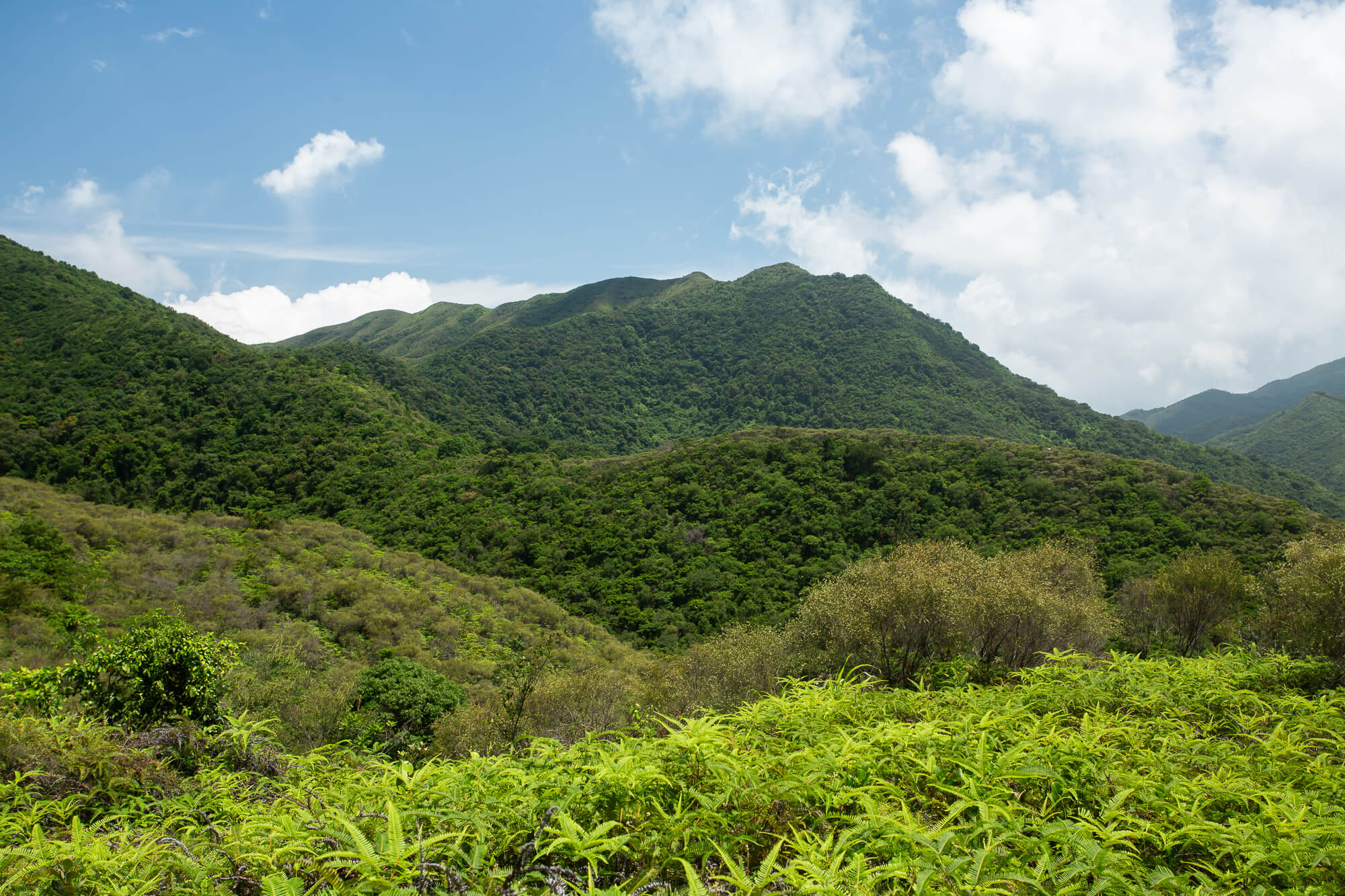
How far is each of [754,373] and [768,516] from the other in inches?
3325

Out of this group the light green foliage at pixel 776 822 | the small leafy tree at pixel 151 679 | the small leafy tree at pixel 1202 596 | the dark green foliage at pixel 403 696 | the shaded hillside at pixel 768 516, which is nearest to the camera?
the light green foliage at pixel 776 822

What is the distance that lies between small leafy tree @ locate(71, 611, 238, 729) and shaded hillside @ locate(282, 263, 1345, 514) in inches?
3506

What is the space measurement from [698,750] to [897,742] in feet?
3.64

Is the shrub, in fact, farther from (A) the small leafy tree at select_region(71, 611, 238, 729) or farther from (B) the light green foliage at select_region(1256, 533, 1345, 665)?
(A) the small leafy tree at select_region(71, 611, 238, 729)

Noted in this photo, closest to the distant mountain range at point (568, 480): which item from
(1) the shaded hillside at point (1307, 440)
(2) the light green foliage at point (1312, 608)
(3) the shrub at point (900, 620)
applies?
(2) the light green foliage at point (1312, 608)

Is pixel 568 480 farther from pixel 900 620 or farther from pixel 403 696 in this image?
pixel 900 620

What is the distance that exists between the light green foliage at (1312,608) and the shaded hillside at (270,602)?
19441 mm

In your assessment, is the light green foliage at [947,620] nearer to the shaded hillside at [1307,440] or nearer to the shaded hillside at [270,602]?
the shaded hillside at [270,602]

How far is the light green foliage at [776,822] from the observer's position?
1.93 metres

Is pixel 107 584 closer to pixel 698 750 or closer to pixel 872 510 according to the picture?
pixel 698 750

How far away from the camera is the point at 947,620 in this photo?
12438mm

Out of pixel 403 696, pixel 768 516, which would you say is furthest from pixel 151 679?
pixel 768 516

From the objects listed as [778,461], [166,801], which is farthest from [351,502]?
[166,801]

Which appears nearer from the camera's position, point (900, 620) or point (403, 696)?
point (900, 620)
